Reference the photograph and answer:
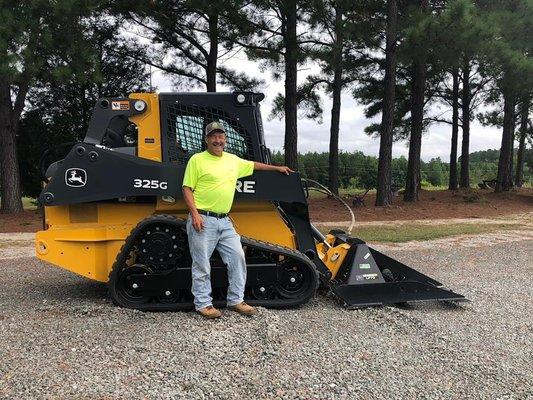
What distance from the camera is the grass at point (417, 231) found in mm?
11148

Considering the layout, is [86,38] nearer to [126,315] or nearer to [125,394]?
[126,315]

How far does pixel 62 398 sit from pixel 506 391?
2766mm

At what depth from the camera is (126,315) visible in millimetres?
4664

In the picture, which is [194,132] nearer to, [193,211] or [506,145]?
[193,211]

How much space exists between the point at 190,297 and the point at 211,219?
2.71ft

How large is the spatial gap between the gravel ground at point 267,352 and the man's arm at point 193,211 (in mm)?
808

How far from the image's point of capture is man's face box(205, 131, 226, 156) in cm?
471

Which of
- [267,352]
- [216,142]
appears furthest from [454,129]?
[267,352]

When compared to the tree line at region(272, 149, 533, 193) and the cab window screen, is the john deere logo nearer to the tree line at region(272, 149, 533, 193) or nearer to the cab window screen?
the cab window screen

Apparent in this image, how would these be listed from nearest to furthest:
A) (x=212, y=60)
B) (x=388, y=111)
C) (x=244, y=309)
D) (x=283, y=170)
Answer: (x=244, y=309) → (x=283, y=170) → (x=388, y=111) → (x=212, y=60)

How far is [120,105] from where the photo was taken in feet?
17.1

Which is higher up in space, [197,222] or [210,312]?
[197,222]

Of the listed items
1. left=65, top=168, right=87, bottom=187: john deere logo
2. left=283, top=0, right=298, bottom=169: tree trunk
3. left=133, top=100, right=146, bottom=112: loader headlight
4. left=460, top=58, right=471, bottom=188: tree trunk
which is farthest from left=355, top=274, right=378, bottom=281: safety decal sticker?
left=460, top=58, right=471, bottom=188: tree trunk

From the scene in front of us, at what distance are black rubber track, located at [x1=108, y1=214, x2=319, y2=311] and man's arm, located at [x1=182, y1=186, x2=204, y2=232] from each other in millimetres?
276
